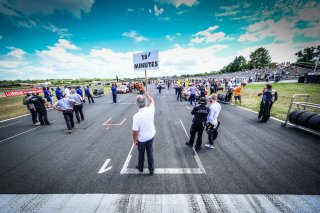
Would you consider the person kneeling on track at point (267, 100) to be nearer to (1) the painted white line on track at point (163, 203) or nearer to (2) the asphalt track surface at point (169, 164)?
(2) the asphalt track surface at point (169, 164)

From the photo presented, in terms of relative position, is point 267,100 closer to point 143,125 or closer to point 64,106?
point 143,125

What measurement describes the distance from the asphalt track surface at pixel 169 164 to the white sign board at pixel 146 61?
3.01m

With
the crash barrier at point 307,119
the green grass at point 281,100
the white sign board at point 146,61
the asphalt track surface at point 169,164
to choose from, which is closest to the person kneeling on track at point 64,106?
the asphalt track surface at point 169,164

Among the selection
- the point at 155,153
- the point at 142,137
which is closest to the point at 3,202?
the point at 142,137

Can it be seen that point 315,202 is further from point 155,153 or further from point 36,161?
point 36,161

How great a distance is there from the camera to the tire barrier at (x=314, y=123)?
567 centimetres

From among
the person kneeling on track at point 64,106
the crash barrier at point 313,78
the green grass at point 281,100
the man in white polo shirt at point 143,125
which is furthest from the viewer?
the crash barrier at point 313,78

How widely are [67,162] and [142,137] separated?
9.86 ft

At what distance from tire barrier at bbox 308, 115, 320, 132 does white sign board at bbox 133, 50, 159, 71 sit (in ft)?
22.8

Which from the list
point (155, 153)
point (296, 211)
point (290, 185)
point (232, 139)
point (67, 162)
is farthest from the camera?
point (232, 139)

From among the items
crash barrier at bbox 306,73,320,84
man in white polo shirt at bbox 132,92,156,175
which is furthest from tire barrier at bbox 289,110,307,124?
crash barrier at bbox 306,73,320,84

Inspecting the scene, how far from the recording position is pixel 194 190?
321 centimetres

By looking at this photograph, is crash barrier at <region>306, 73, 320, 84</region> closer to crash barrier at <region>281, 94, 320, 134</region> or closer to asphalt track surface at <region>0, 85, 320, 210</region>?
crash barrier at <region>281, 94, 320, 134</region>

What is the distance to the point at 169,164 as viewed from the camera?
4.21 meters
